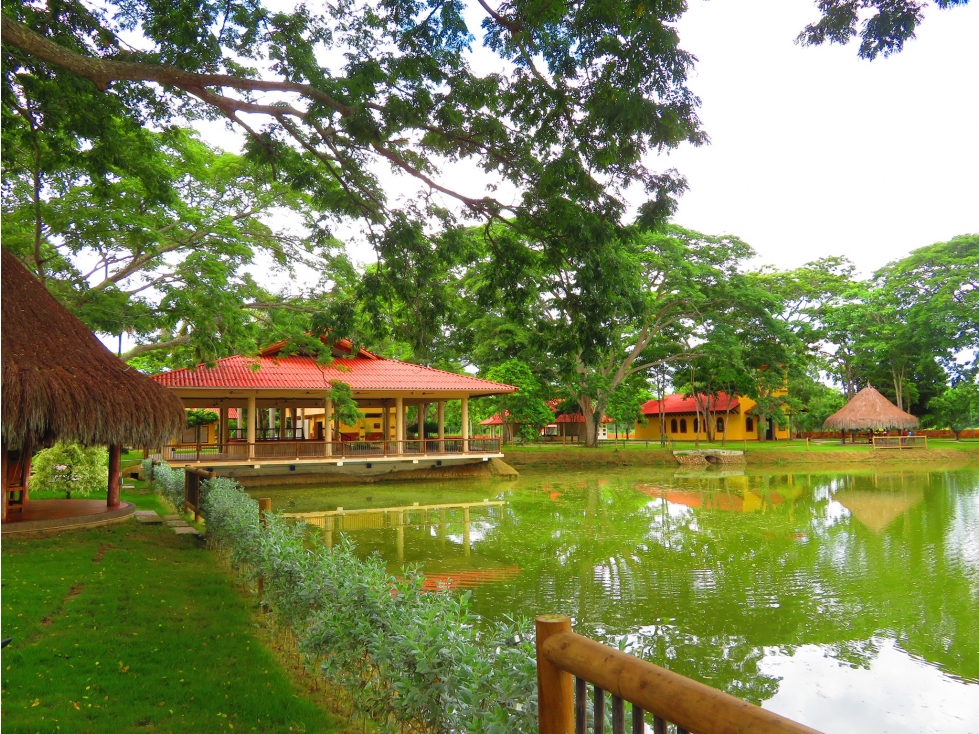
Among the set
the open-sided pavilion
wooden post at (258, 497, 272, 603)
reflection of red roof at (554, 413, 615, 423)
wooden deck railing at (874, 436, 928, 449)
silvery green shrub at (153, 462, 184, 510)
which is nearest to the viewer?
wooden post at (258, 497, 272, 603)

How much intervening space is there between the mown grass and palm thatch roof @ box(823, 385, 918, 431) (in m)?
30.6

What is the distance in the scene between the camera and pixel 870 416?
3047cm

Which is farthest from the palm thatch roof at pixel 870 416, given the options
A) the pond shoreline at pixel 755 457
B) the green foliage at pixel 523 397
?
the green foliage at pixel 523 397

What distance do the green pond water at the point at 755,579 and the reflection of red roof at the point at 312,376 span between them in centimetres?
363

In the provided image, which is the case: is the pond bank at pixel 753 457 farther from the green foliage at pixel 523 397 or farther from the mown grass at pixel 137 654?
the mown grass at pixel 137 654

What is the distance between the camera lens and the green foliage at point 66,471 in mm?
12719

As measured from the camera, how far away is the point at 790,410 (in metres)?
33.5

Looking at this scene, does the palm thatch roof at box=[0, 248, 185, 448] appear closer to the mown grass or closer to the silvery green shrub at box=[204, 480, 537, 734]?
the mown grass

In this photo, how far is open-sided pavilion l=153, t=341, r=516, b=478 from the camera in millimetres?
17969

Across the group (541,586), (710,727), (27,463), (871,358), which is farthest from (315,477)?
(871,358)

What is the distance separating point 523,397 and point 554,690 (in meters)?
22.9

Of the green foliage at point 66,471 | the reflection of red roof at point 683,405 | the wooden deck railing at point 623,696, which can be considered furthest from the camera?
the reflection of red roof at point 683,405

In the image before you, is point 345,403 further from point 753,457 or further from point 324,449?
point 753,457

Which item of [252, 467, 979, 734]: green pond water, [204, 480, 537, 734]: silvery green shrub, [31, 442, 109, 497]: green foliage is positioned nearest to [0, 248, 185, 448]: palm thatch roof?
[252, 467, 979, 734]: green pond water
